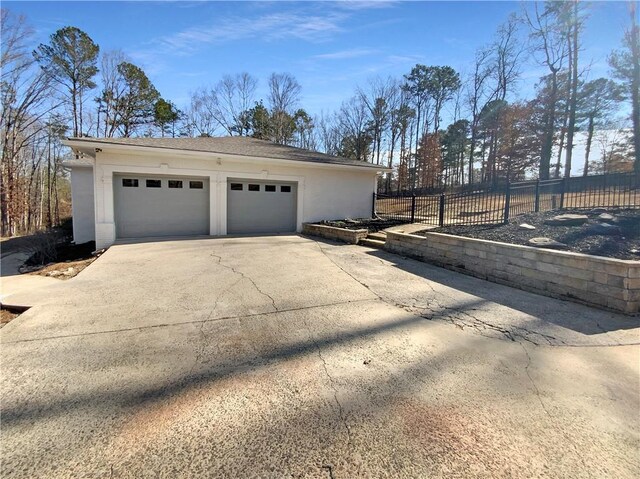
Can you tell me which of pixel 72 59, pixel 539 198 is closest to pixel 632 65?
pixel 539 198

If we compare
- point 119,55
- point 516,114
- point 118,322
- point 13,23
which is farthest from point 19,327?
point 516,114

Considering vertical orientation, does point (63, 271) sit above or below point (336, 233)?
below

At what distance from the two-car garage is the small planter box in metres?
1.10

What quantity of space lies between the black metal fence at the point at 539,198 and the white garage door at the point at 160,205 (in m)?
7.93

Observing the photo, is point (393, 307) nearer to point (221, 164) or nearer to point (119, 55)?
point (221, 164)

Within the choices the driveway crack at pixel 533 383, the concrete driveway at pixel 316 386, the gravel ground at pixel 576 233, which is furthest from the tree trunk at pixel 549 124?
the driveway crack at pixel 533 383

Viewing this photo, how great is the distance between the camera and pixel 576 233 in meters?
5.71

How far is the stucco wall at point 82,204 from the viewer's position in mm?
10914

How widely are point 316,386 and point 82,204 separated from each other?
1236 cm

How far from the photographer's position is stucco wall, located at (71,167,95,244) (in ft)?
35.8

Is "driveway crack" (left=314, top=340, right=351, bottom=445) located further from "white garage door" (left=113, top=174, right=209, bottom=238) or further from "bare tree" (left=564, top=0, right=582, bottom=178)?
"bare tree" (left=564, top=0, right=582, bottom=178)

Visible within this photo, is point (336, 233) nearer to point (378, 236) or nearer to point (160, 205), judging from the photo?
point (378, 236)

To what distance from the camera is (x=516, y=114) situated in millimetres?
25234

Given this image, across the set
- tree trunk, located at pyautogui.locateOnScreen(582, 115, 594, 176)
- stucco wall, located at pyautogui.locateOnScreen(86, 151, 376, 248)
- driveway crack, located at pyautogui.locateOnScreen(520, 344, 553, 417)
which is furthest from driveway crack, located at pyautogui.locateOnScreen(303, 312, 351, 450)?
tree trunk, located at pyautogui.locateOnScreen(582, 115, 594, 176)
